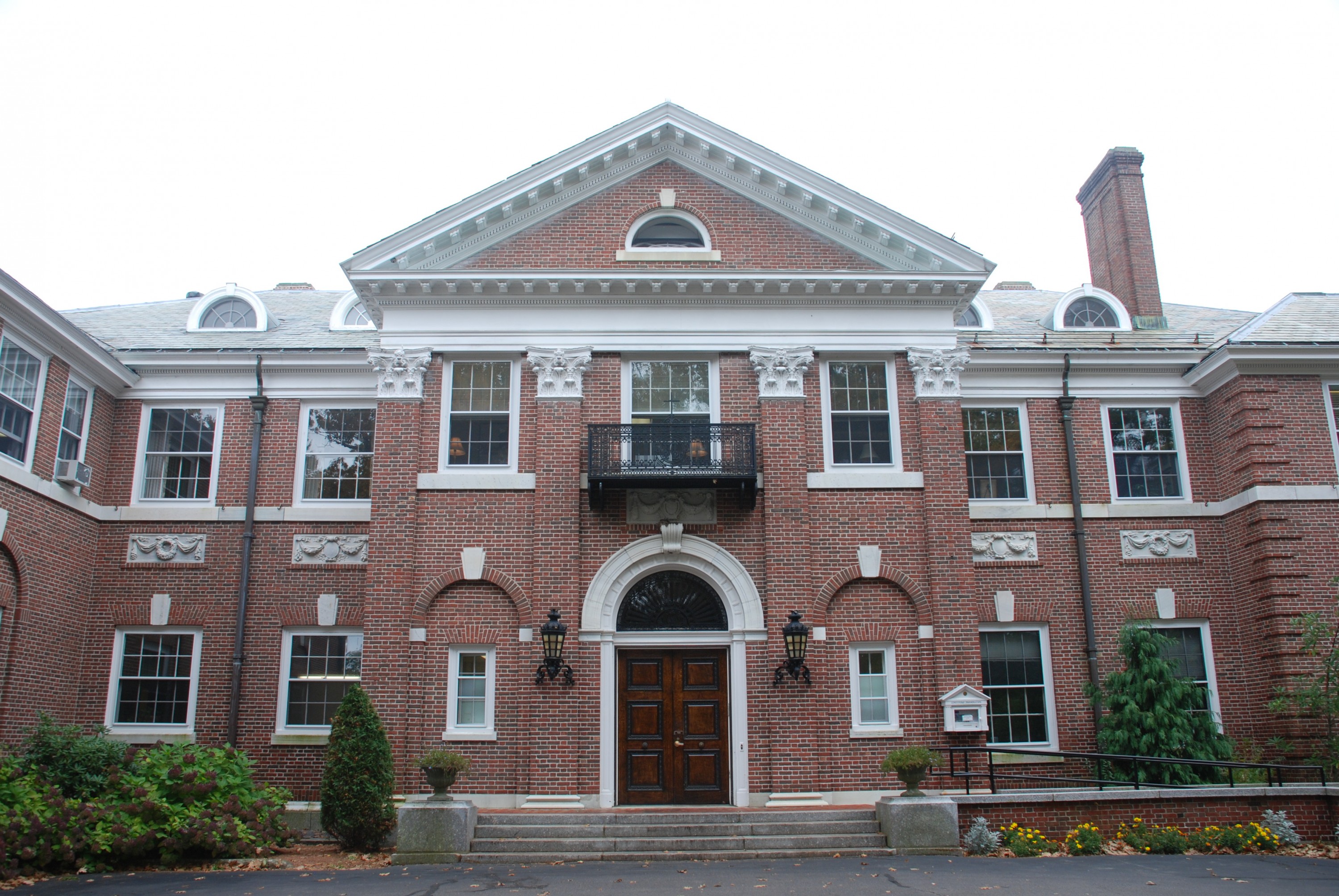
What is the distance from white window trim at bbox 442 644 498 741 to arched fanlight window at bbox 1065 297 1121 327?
13.1 m

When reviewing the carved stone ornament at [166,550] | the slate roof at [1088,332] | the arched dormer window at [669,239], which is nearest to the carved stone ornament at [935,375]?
the slate roof at [1088,332]

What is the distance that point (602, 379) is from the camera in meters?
16.4

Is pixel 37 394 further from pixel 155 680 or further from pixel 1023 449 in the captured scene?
pixel 1023 449

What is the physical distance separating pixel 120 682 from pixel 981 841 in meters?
14.0

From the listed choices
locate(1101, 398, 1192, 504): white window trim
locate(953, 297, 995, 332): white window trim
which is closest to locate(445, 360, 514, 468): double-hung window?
locate(953, 297, 995, 332): white window trim

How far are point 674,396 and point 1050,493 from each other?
7.09 m

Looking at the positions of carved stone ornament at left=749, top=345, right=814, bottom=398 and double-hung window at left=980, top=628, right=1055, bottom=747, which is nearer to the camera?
carved stone ornament at left=749, top=345, right=814, bottom=398

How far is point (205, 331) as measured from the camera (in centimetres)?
1969

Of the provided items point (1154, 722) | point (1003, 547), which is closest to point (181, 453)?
point (1003, 547)

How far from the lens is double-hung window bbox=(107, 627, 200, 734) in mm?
16891

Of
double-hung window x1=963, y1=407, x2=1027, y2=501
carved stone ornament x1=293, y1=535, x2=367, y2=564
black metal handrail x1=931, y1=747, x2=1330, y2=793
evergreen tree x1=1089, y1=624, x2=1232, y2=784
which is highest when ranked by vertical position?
double-hung window x1=963, y1=407, x2=1027, y2=501

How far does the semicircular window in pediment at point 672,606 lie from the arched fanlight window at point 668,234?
555 centimetres

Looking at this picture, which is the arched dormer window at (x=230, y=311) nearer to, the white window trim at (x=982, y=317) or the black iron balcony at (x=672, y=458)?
the black iron balcony at (x=672, y=458)

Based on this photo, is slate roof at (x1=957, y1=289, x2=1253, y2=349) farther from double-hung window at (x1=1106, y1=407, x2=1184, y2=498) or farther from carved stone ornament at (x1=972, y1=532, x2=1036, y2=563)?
carved stone ornament at (x1=972, y1=532, x2=1036, y2=563)
